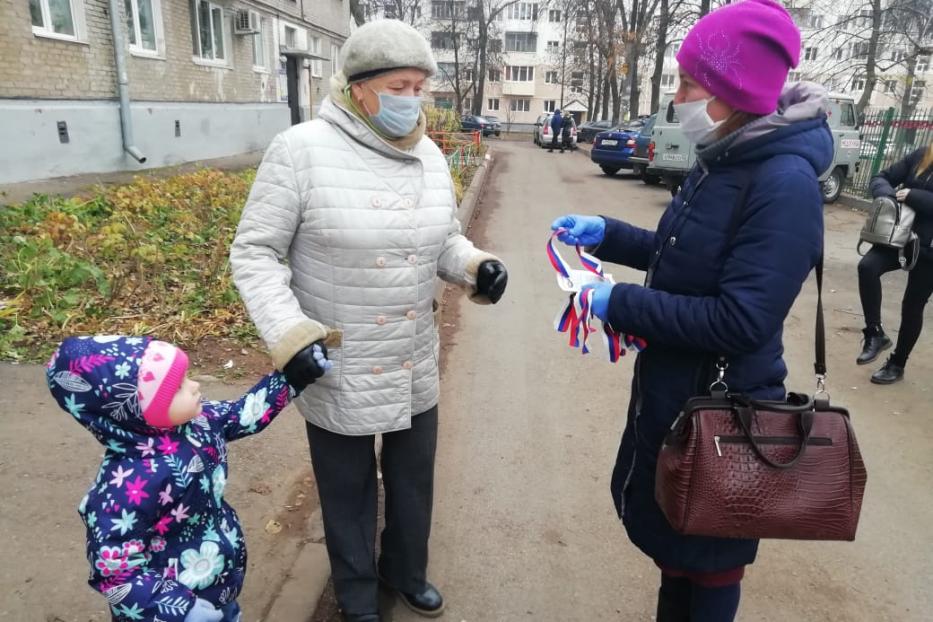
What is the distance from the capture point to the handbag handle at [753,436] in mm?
1593

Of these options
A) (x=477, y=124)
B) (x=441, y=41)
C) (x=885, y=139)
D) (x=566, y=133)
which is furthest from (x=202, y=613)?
(x=441, y=41)

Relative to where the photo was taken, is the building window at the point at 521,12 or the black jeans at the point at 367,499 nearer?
the black jeans at the point at 367,499

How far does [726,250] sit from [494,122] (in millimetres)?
42702

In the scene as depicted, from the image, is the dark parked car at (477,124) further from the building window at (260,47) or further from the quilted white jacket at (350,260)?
the quilted white jacket at (350,260)

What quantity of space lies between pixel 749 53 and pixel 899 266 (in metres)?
4.17

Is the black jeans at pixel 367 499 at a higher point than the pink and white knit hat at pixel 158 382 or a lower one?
lower

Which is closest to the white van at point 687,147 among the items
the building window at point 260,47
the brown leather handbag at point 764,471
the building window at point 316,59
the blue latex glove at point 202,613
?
the brown leather handbag at point 764,471

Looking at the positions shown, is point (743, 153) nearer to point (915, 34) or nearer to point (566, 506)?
point (566, 506)

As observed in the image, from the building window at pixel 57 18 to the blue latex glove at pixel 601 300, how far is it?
41.0 ft

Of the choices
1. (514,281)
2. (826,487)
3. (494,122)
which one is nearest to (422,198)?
(826,487)

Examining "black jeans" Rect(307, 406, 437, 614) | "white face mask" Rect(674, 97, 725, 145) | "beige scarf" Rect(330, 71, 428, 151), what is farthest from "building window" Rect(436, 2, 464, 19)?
"white face mask" Rect(674, 97, 725, 145)

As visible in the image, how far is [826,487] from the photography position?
64.2 inches

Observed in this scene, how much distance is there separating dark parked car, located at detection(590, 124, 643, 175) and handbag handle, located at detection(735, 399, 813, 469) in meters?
16.0

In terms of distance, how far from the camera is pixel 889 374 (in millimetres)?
4836
